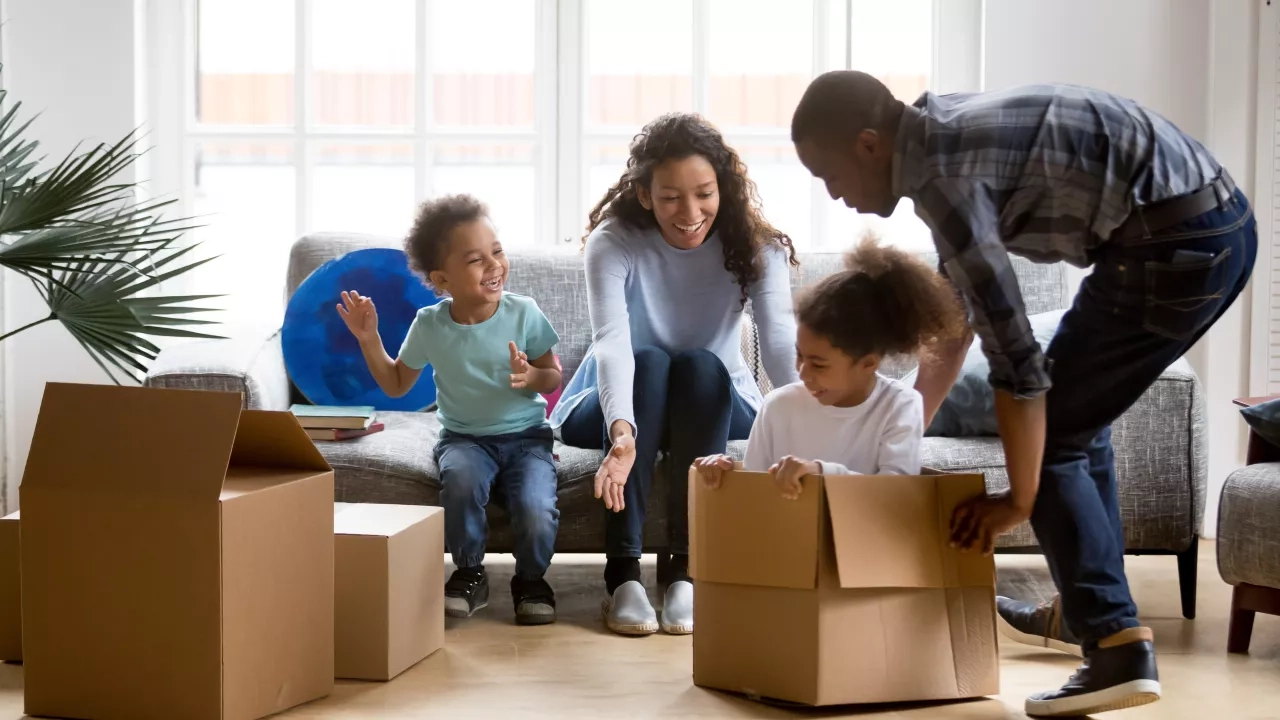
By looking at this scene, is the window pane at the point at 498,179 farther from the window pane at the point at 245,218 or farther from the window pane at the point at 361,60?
the window pane at the point at 245,218

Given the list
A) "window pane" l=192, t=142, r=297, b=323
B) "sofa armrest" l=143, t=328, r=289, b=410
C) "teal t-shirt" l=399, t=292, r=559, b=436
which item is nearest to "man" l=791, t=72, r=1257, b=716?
"teal t-shirt" l=399, t=292, r=559, b=436

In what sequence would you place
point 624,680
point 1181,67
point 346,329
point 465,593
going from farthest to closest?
point 1181,67 < point 346,329 < point 465,593 < point 624,680

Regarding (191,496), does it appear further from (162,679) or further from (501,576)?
(501,576)

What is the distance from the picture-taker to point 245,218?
3.77 m

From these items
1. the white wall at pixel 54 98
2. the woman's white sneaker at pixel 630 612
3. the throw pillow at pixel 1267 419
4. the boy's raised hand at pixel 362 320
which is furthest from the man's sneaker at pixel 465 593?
the white wall at pixel 54 98

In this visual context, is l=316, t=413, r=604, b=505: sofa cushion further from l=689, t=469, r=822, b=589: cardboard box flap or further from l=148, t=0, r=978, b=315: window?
l=148, t=0, r=978, b=315: window

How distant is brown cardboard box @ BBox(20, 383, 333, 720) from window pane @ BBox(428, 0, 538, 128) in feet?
7.07

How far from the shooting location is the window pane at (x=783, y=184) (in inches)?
149

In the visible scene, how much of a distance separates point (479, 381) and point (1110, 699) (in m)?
1.33

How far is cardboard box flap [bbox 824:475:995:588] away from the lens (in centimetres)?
177

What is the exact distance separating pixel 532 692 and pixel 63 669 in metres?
0.69

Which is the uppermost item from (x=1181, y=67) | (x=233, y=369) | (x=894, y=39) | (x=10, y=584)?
(x=894, y=39)

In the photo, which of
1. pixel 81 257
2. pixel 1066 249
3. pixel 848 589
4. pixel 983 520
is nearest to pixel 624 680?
pixel 848 589

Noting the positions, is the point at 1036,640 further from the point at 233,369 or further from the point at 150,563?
the point at 233,369
